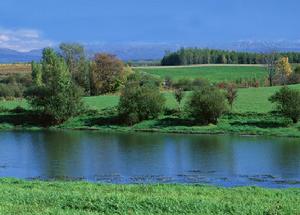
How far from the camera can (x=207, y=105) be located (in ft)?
206

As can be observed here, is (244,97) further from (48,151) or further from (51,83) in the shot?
(48,151)

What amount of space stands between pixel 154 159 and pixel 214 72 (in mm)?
98830

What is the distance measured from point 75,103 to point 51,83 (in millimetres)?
4191

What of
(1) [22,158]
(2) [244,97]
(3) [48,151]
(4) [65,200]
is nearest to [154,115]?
(2) [244,97]

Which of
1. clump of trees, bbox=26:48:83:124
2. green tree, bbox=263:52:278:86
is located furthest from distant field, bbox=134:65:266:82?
clump of trees, bbox=26:48:83:124

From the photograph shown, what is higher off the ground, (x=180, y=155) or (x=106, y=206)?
(x=106, y=206)

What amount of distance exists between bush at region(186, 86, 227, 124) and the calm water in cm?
588

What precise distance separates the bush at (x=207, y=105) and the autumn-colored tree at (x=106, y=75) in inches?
1373

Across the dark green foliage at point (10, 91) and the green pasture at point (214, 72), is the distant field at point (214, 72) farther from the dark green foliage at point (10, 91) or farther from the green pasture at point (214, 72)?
the dark green foliage at point (10, 91)

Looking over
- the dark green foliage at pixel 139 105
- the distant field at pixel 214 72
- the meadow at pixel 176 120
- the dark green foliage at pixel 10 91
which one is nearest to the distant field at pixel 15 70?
the distant field at pixel 214 72

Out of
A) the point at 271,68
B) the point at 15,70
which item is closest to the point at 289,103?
the point at 271,68

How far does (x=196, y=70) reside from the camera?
142000 millimetres

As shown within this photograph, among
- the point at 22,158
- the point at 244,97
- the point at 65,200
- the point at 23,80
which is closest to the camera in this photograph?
the point at 65,200

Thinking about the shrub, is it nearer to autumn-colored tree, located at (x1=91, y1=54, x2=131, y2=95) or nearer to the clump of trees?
autumn-colored tree, located at (x1=91, y1=54, x2=131, y2=95)
